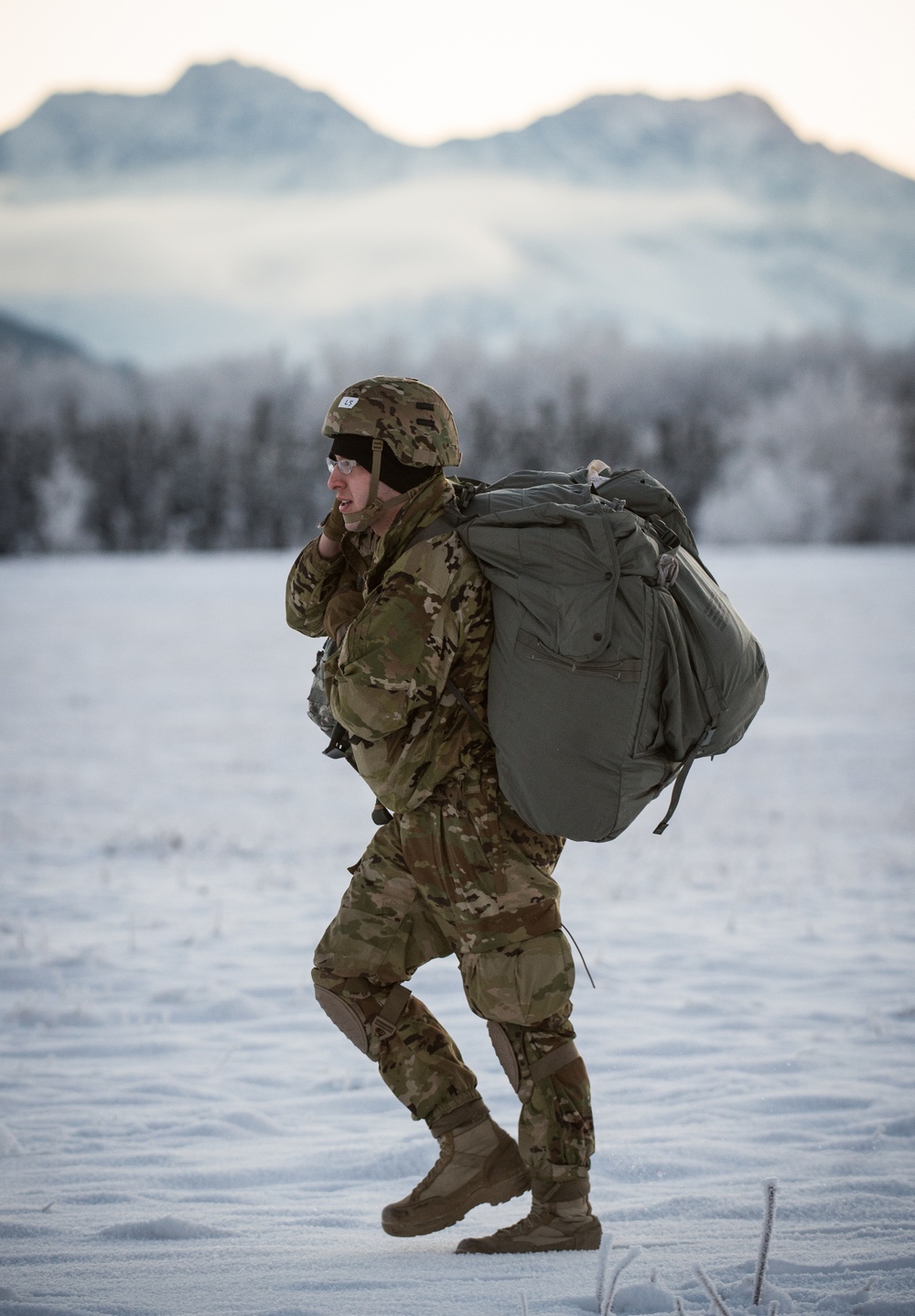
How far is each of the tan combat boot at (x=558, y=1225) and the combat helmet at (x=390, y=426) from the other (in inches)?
62.9

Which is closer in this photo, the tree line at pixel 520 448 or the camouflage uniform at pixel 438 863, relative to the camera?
the camouflage uniform at pixel 438 863

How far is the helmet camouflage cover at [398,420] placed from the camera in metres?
2.97

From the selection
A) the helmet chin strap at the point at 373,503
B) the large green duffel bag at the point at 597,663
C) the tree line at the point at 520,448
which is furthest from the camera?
the tree line at the point at 520,448

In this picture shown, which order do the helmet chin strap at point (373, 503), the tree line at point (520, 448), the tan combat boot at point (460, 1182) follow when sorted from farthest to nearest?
1. the tree line at point (520, 448)
2. the tan combat boot at point (460, 1182)
3. the helmet chin strap at point (373, 503)

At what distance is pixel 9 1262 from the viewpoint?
300 cm

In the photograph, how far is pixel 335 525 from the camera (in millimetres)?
3094

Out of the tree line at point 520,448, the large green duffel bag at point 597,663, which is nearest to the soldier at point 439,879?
the large green duffel bag at point 597,663

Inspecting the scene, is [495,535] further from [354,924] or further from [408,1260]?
[408,1260]

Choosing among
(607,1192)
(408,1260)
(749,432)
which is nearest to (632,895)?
(607,1192)

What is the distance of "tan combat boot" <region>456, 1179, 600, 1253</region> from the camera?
3.00m

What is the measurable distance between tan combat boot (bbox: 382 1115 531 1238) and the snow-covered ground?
90mm

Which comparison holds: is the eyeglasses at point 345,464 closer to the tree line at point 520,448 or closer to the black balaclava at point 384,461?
the black balaclava at point 384,461

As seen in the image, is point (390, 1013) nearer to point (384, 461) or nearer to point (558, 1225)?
point (558, 1225)

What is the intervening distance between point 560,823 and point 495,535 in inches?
25.8
